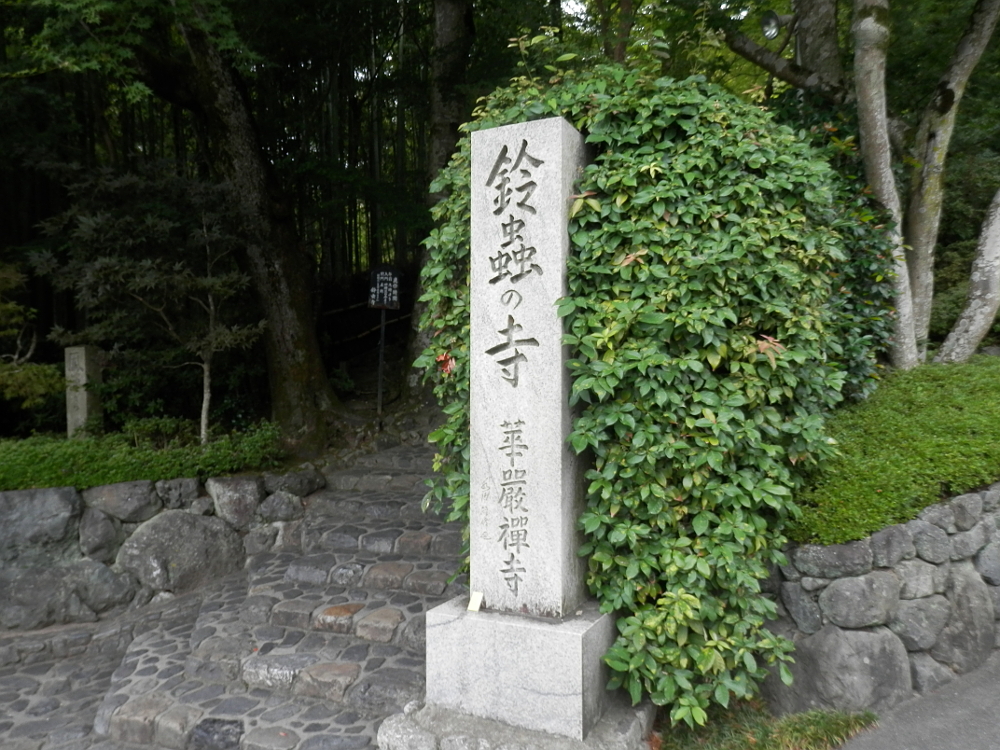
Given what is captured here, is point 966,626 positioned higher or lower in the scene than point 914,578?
lower

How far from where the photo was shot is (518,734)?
10.3 feet

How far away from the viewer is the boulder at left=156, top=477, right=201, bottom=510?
6.27 meters

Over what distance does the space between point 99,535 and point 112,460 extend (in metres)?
0.63

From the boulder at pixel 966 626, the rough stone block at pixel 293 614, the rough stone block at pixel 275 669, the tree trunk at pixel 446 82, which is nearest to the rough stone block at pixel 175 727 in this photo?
the rough stone block at pixel 275 669

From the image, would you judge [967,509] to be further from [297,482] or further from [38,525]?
[38,525]

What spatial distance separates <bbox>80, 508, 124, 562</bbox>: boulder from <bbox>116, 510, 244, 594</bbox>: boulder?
0.28ft

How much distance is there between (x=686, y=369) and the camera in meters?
3.21

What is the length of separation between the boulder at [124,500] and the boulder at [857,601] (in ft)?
17.4

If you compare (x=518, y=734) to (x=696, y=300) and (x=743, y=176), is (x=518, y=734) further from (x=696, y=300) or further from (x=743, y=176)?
(x=743, y=176)

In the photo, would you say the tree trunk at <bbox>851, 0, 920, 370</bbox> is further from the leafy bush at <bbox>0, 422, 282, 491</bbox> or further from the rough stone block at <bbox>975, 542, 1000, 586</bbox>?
the leafy bush at <bbox>0, 422, 282, 491</bbox>

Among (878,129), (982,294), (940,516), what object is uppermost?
(878,129)

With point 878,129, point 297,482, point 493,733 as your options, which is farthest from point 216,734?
point 878,129

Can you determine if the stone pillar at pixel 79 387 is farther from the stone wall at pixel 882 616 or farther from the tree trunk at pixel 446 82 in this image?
the stone wall at pixel 882 616

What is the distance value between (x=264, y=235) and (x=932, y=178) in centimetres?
634
